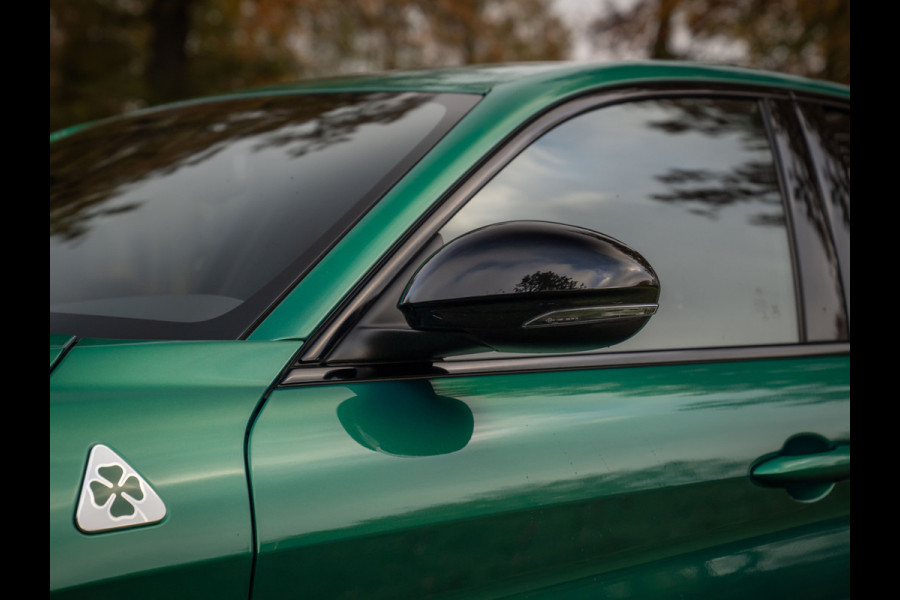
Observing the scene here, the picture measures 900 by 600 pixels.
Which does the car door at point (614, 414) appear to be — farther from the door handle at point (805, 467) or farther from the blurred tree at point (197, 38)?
the blurred tree at point (197, 38)

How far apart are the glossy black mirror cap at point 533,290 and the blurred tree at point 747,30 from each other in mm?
10479

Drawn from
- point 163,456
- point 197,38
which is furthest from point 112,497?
point 197,38

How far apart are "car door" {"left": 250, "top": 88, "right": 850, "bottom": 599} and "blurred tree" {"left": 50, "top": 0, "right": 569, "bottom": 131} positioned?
1054 centimetres

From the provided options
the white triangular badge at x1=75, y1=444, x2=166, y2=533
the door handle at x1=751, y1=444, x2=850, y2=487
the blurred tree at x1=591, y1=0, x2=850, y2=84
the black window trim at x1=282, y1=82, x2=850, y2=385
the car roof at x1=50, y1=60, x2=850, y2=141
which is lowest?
the door handle at x1=751, y1=444, x2=850, y2=487

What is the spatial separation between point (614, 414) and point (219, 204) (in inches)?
31.1

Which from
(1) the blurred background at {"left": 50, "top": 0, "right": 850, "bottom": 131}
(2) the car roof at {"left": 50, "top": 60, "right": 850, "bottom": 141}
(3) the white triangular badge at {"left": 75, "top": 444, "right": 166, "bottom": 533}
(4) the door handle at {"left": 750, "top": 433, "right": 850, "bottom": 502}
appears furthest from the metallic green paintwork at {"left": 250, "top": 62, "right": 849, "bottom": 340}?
(1) the blurred background at {"left": 50, "top": 0, "right": 850, "bottom": 131}

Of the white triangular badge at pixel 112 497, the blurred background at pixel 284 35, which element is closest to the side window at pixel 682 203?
the white triangular badge at pixel 112 497

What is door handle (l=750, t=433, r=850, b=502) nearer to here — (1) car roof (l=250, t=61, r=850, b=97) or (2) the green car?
(2) the green car

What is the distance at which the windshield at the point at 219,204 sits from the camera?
4.66 ft

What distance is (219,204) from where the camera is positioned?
167cm

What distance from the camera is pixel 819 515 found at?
1689mm

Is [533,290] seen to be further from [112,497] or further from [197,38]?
[197,38]

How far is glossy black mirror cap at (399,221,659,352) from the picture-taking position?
1214 millimetres
